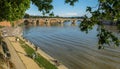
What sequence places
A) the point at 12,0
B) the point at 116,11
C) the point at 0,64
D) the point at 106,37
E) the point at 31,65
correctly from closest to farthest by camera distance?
the point at 116,11 → the point at 106,37 → the point at 12,0 → the point at 0,64 → the point at 31,65

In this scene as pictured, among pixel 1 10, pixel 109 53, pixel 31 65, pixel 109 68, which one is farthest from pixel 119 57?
pixel 1 10

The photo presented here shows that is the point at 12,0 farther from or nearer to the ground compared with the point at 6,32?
farther from the ground

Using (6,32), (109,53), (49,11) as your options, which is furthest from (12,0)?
(6,32)

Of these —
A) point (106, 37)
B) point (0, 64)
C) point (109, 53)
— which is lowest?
point (109, 53)

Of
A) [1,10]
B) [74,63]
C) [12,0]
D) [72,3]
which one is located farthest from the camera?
[74,63]

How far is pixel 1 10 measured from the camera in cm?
2298

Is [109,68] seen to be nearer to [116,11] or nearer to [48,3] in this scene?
[48,3]

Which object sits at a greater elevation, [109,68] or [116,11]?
[116,11]

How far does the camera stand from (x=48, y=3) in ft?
62.2

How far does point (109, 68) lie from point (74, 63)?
6304 mm

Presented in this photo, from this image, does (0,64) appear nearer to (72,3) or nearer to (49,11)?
(49,11)

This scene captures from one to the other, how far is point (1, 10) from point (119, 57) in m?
33.9

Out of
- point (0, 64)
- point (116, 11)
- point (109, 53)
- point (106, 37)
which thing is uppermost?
point (116, 11)

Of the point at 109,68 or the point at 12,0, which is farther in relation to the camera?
the point at 109,68
